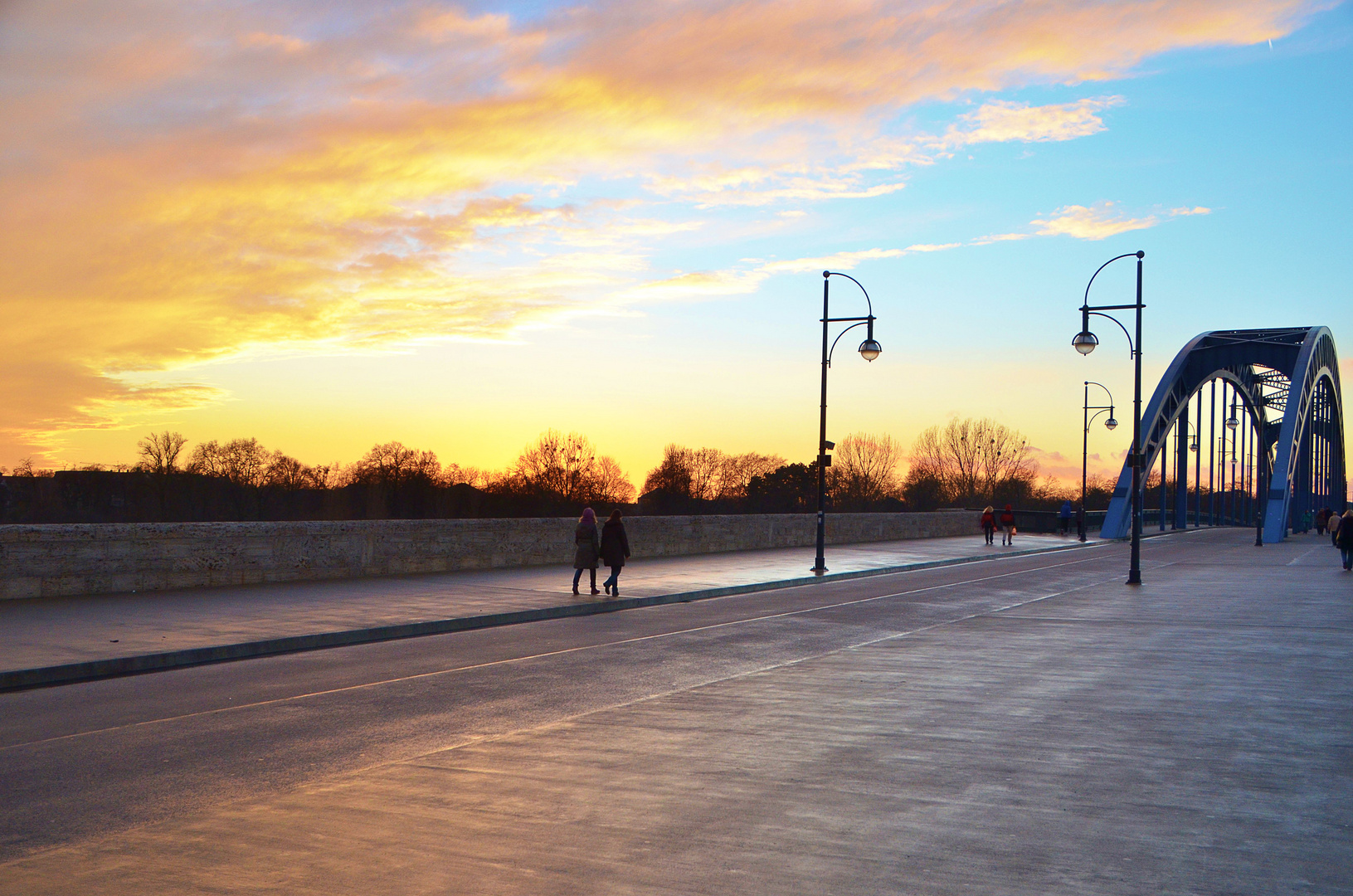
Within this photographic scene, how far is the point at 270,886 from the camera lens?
4.89 m

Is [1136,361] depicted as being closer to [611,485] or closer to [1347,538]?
[1347,538]

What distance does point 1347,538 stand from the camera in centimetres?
3291

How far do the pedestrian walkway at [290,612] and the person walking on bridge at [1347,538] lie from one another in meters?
17.2

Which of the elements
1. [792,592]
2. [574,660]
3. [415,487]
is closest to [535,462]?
[415,487]

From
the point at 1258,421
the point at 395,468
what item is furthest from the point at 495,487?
the point at 1258,421

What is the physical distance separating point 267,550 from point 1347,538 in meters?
30.5

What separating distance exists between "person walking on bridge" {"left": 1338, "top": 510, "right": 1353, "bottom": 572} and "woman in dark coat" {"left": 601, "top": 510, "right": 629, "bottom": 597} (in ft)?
→ 79.7

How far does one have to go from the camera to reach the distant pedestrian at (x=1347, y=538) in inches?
1293

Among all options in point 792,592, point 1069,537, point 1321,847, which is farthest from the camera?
point 1069,537

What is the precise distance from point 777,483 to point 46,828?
126 m

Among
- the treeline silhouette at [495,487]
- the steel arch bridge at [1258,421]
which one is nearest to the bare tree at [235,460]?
the treeline silhouette at [495,487]

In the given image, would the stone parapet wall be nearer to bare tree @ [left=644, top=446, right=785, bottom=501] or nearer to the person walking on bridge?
the person walking on bridge

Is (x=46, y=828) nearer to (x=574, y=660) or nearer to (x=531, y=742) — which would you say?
(x=531, y=742)

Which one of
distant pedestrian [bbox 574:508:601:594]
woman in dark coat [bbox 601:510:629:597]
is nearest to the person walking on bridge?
woman in dark coat [bbox 601:510:629:597]
